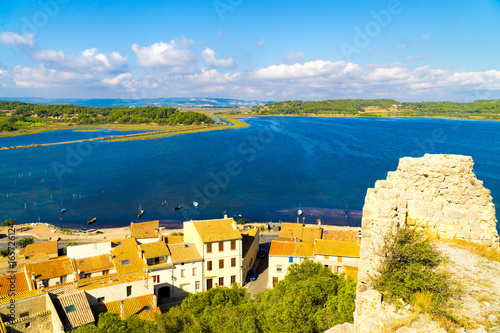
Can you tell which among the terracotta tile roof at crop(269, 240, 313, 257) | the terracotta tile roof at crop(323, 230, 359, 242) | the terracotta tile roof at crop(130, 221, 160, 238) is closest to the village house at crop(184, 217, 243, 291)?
the terracotta tile roof at crop(269, 240, 313, 257)

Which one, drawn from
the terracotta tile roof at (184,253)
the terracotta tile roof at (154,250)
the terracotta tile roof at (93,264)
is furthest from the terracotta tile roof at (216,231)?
the terracotta tile roof at (93,264)

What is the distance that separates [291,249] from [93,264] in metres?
19.6

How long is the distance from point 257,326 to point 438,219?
32.7 feet

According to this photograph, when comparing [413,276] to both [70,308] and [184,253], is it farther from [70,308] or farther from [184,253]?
[184,253]

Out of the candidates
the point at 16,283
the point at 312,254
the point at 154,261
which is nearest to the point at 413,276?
the point at 312,254

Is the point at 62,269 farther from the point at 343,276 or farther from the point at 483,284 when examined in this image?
the point at 483,284

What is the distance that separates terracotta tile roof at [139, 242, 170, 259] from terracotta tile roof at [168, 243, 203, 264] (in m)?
0.74

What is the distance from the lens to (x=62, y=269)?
28.2 meters

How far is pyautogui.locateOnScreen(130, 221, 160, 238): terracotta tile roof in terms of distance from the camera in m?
37.4

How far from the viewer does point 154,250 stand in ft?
103

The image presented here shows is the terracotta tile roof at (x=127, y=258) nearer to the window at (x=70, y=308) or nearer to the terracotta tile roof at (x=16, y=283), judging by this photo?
the terracotta tile roof at (x=16, y=283)

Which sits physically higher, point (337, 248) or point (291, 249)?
point (337, 248)

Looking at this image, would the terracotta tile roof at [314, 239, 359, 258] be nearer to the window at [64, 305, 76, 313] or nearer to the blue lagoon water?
the window at [64, 305, 76, 313]

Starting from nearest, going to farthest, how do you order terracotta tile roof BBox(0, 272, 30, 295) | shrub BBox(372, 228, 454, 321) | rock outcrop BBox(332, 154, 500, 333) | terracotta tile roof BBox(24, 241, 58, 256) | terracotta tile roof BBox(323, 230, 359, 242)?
shrub BBox(372, 228, 454, 321), rock outcrop BBox(332, 154, 500, 333), terracotta tile roof BBox(0, 272, 30, 295), terracotta tile roof BBox(24, 241, 58, 256), terracotta tile roof BBox(323, 230, 359, 242)
